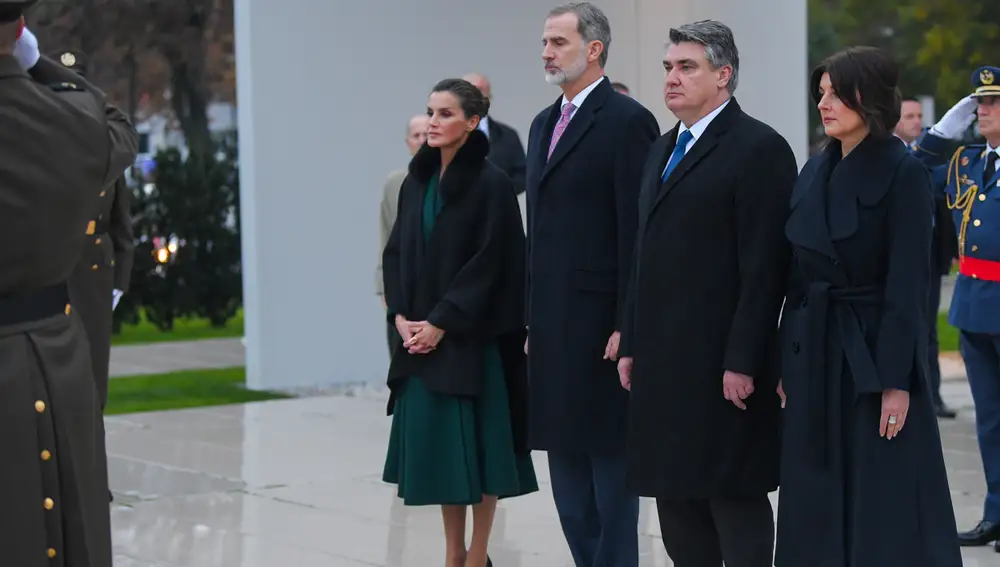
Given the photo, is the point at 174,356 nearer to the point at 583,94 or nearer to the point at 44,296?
the point at 583,94

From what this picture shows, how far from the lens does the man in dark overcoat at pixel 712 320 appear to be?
15.8 ft

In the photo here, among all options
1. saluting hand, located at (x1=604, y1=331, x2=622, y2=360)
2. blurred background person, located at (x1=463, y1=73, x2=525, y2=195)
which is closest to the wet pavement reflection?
saluting hand, located at (x1=604, y1=331, x2=622, y2=360)

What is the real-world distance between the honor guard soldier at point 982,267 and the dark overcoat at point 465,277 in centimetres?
210

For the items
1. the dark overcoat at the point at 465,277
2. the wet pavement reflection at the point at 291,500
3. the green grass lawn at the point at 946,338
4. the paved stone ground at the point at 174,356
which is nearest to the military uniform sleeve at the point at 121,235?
the wet pavement reflection at the point at 291,500

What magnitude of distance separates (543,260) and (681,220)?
0.82 m

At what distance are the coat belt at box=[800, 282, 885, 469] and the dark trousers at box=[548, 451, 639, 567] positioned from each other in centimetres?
103

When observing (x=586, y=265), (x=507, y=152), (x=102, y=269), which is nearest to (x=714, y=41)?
(x=586, y=265)

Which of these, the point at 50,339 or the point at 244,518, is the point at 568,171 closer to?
the point at 50,339

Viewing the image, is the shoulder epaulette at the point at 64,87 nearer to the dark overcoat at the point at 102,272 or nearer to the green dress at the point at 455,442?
the green dress at the point at 455,442

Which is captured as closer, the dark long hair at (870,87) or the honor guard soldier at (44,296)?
the honor guard soldier at (44,296)

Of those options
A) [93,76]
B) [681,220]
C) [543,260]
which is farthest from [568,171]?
[93,76]

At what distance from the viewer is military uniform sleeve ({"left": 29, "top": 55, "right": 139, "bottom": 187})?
394 cm

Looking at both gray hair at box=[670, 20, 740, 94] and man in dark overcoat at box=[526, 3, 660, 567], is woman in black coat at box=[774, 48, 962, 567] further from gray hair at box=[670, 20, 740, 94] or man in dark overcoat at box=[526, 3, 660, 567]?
man in dark overcoat at box=[526, 3, 660, 567]

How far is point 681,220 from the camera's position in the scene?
4.91 meters
